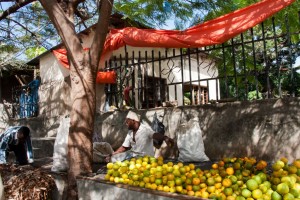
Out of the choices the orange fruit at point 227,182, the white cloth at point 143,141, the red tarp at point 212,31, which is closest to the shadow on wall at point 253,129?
the white cloth at point 143,141

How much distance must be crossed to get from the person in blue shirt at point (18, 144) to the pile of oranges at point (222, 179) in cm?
300

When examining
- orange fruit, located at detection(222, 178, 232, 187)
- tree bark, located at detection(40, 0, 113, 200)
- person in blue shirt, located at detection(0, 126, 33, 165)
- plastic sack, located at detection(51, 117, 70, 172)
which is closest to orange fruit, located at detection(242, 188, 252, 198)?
orange fruit, located at detection(222, 178, 232, 187)

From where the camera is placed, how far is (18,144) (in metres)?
6.05

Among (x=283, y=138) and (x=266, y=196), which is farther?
(x=283, y=138)

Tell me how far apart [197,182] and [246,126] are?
7.60 ft

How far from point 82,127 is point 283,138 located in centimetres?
293

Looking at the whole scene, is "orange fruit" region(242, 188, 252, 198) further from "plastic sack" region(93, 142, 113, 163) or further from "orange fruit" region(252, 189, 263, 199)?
"plastic sack" region(93, 142, 113, 163)

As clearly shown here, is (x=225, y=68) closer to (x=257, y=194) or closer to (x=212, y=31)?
(x=212, y=31)

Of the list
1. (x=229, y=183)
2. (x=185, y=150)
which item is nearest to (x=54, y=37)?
(x=185, y=150)

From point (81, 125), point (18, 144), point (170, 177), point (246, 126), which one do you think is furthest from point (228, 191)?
point (18, 144)

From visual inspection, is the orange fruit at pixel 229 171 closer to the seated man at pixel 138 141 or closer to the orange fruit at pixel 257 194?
the orange fruit at pixel 257 194

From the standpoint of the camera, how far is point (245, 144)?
4.98m

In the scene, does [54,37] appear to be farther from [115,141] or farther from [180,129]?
[180,129]

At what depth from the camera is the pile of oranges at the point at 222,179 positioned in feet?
8.07
